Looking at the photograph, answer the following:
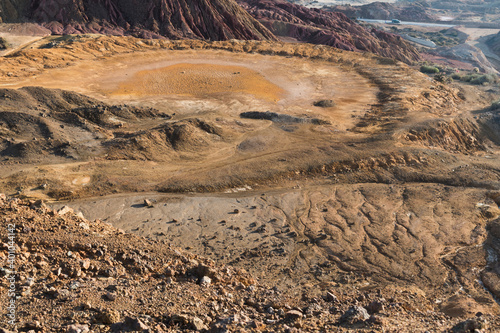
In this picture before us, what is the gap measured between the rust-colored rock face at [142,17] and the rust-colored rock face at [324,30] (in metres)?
7.42

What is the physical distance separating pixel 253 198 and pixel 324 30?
45568mm

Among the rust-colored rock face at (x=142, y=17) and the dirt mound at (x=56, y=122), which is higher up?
the rust-colored rock face at (x=142, y=17)

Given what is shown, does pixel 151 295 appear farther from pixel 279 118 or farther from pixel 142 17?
pixel 142 17

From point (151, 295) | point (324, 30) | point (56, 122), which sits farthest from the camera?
point (324, 30)

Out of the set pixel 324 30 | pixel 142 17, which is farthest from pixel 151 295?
pixel 324 30

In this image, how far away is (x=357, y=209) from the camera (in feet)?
60.5

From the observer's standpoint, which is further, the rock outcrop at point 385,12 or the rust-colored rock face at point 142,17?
the rock outcrop at point 385,12

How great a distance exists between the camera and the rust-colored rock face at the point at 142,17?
46094mm

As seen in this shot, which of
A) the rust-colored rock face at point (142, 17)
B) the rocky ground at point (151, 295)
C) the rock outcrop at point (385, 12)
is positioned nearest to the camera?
the rocky ground at point (151, 295)

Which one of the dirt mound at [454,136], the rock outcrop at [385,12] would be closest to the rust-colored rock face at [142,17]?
the dirt mound at [454,136]

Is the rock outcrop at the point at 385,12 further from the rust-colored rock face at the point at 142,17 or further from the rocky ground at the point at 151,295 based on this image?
the rocky ground at the point at 151,295

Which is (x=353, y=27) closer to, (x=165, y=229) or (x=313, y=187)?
(x=313, y=187)

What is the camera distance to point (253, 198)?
742 inches

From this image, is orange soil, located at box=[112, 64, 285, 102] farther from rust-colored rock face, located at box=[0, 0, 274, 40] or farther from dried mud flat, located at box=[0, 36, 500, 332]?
rust-colored rock face, located at box=[0, 0, 274, 40]
